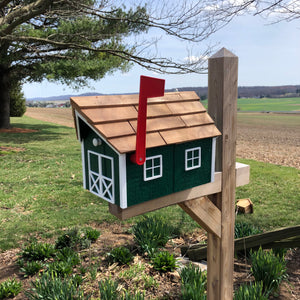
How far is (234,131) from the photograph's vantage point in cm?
248

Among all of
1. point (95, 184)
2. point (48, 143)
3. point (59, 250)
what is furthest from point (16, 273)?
point (48, 143)

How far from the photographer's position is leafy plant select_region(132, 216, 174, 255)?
3.95 metres

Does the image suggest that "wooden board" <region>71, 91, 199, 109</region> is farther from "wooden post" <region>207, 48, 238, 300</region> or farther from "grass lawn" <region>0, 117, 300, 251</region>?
"grass lawn" <region>0, 117, 300, 251</region>

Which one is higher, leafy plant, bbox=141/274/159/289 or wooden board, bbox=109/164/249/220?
wooden board, bbox=109/164/249/220

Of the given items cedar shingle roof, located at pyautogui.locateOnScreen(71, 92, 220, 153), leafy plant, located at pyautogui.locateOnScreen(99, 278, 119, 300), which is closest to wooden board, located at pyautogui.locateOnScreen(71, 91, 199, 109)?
cedar shingle roof, located at pyautogui.locateOnScreen(71, 92, 220, 153)

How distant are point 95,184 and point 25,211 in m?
4.69

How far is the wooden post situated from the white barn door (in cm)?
94

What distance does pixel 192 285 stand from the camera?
9.94 feet

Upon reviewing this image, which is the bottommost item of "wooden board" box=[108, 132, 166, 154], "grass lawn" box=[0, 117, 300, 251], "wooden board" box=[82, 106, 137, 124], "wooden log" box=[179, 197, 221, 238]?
"grass lawn" box=[0, 117, 300, 251]

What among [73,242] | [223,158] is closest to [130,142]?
[223,158]

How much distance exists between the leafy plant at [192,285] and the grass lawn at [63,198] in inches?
74.4

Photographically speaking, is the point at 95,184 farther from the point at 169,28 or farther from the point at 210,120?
the point at 169,28

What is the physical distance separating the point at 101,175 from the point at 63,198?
516cm

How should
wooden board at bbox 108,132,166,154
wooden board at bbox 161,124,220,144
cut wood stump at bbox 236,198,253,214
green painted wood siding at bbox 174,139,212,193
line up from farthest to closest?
cut wood stump at bbox 236,198,253,214 → green painted wood siding at bbox 174,139,212,193 → wooden board at bbox 161,124,220,144 → wooden board at bbox 108,132,166,154
